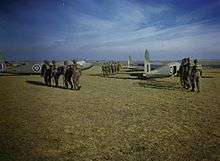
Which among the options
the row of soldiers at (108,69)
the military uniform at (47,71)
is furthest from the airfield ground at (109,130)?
the row of soldiers at (108,69)

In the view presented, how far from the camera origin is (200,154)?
674 centimetres

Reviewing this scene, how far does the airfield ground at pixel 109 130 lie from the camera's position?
6.80 metres

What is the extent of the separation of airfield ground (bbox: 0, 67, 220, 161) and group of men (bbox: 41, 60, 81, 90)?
16.6 ft

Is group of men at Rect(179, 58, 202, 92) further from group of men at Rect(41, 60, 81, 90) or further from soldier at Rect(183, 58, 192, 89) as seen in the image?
group of men at Rect(41, 60, 81, 90)

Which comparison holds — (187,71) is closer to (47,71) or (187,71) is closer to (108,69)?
(47,71)

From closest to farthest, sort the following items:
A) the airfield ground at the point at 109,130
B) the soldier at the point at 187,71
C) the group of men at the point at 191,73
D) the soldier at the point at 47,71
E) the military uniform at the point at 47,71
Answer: the airfield ground at the point at 109,130 < the group of men at the point at 191,73 < the soldier at the point at 187,71 < the military uniform at the point at 47,71 < the soldier at the point at 47,71

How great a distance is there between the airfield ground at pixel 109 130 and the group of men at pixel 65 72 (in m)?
5.06

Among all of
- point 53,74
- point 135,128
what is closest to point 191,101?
point 135,128

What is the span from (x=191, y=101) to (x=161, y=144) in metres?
7.63

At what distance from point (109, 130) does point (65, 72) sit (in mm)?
11561

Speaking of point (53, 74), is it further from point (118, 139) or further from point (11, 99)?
point (118, 139)

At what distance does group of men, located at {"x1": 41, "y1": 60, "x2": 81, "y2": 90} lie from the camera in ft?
62.4

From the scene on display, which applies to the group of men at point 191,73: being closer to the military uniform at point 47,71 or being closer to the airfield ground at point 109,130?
the airfield ground at point 109,130

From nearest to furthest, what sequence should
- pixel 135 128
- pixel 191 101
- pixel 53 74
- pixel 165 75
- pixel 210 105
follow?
pixel 135 128 < pixel 210 105 < pixel 191 101 < pixel 53 74 < pixel 165 75
